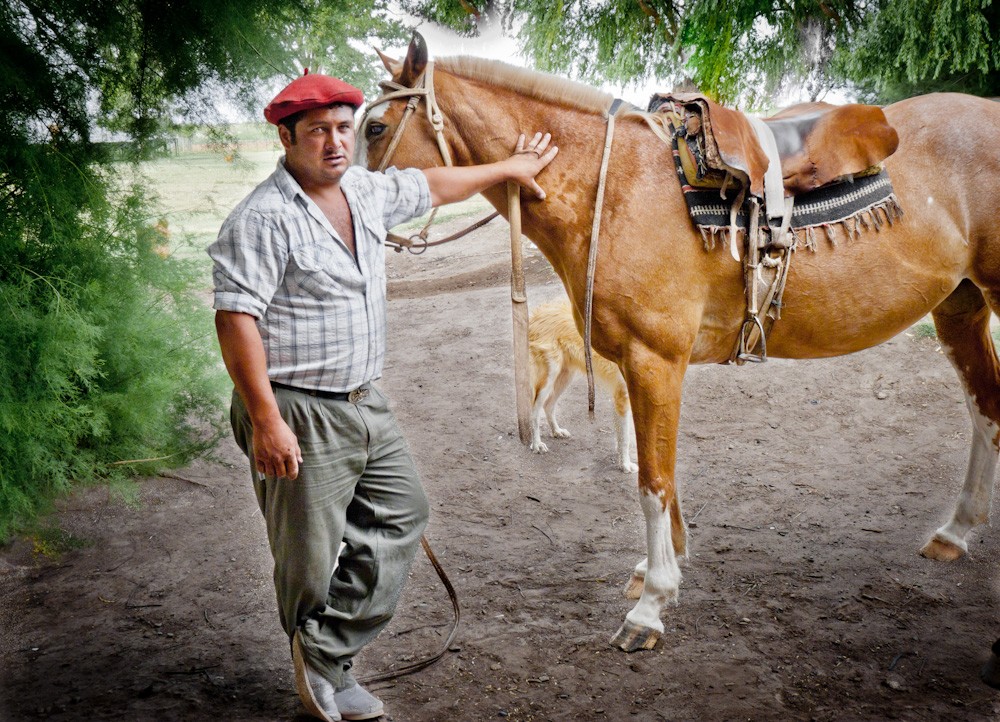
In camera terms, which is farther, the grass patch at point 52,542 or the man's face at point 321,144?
the grass patch at point 52,542

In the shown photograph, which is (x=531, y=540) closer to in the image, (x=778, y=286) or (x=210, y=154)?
(x=778, y=286)

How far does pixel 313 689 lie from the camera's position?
106 inches

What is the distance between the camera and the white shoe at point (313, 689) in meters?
2.66

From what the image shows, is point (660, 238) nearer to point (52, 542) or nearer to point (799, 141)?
point (799, 141)

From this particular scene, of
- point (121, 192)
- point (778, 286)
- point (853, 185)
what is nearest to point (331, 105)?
point (778, 286)

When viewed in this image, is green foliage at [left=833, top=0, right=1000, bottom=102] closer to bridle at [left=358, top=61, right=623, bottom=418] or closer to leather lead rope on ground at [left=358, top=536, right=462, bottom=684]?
bridle at [left=358, top=61, right=623, bottom=418]

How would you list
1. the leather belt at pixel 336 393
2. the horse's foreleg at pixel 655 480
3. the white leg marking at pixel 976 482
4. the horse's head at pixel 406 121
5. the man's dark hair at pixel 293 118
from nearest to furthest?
the man's dark hair at pixel 293 118 → the leather belt at pixel 336 393 → the horse's head at pixel 406 121 → the horse's foreleg at pixel 655 480 → the white leg marking at pixel 976 482

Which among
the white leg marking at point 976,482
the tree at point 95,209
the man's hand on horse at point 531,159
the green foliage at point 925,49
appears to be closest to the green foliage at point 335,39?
the tree at point 95,209

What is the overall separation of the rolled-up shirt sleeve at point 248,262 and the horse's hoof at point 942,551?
343 centimetres

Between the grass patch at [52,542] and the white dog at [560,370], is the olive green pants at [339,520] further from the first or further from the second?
the white dog at [560,370]

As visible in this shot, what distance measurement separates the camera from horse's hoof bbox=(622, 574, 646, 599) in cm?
356

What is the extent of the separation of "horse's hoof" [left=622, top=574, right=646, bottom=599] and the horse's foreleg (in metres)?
0.26

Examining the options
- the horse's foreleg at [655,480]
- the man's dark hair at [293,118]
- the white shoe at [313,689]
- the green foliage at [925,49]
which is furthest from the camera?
the green foliage at [925,49]

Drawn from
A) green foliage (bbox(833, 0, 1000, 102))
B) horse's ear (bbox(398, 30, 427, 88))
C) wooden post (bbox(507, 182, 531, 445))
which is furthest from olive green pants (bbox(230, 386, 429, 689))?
green foliage (bbox(833, 0, 1000, 102))
